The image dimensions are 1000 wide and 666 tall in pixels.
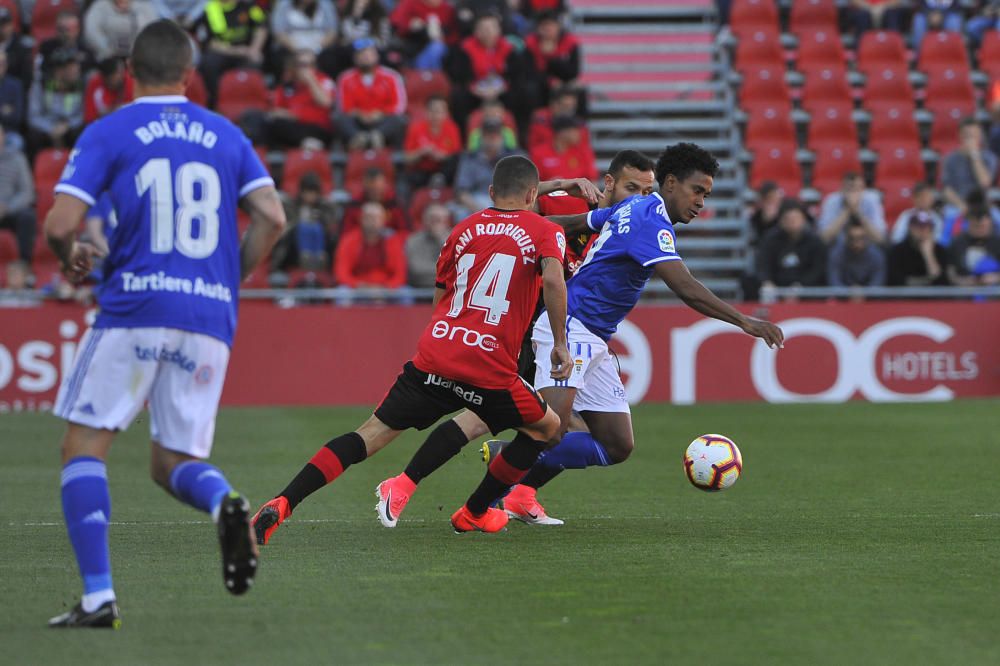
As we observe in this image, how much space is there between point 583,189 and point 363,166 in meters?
11.1

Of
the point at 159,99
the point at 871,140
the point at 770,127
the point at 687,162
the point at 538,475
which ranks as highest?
the point at 770,127

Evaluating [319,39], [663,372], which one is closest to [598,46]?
[319,39]

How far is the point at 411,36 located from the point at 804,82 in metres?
5.81

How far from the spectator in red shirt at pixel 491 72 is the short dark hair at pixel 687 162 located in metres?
11.6

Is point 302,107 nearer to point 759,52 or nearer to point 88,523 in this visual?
point 759,52

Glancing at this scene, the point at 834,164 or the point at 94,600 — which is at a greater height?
the point at 834,164

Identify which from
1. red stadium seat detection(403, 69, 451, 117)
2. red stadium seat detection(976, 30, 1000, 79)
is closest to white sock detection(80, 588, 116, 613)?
red stadium seat detection(403, 69, 451, 117)

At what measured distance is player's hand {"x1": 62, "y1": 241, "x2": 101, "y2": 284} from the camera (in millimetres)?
5480

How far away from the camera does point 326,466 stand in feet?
24.9

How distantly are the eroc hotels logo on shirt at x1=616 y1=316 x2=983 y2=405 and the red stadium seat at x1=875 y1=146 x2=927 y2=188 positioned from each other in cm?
411

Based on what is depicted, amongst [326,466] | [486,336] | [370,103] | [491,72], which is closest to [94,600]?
[326,466]

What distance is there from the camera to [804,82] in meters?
22.5

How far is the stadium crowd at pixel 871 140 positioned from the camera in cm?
1858

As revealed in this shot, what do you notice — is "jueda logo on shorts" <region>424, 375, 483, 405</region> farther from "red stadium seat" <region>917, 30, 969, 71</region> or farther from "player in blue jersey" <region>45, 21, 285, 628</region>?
"red stadium seat" <region>917, 30, 969, 71</region>
